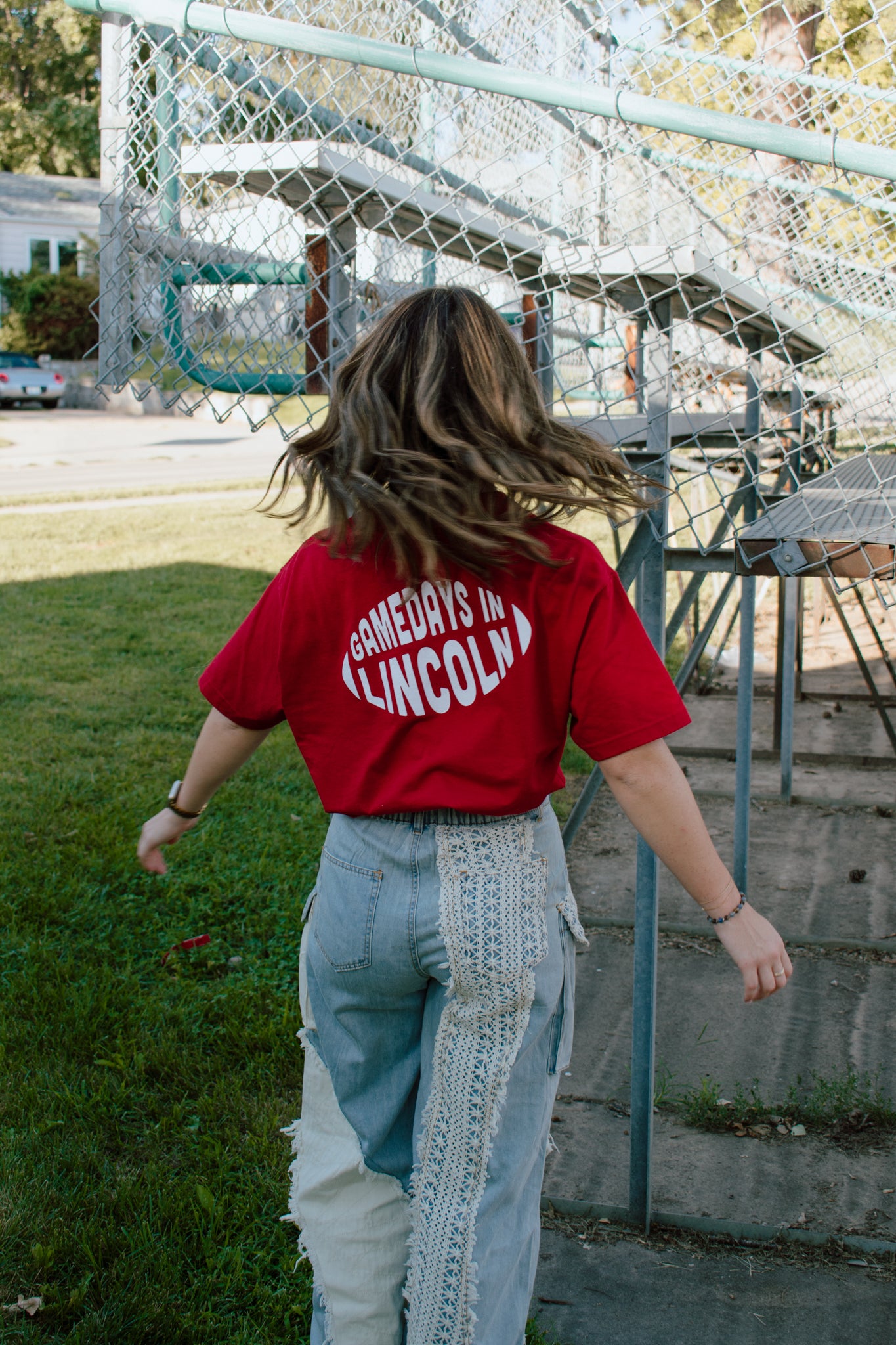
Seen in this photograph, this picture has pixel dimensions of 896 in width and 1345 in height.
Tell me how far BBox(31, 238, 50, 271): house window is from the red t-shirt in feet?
135

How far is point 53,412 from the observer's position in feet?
95.0

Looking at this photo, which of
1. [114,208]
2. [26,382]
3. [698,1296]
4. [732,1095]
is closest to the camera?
[698,1296]

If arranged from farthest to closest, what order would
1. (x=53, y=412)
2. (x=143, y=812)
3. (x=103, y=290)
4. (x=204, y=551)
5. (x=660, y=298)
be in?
1. (x=53, y=412)
2. (x=204, y=551)
3. (x=143, y=812)
4. (x=103, y=290)
5. (x=660, y=298)

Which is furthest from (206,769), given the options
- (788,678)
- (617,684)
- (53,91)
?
(53,91)

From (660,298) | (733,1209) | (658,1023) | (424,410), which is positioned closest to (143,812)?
(658,1023)

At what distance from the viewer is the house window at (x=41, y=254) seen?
3881 centimetres

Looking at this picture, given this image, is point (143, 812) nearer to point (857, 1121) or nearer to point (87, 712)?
point (87, 712)

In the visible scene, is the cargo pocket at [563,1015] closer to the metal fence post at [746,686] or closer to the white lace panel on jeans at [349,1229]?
the white lace panel on jeans at [349,1229]

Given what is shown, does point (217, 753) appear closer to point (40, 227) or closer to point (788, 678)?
point (788, 678)

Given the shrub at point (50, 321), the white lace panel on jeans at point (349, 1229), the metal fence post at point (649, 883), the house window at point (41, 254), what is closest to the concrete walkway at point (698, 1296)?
the metal fence post at point (649, 883)

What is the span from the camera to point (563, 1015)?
179 cm

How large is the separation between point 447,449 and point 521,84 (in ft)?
2.90

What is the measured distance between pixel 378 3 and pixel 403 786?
242 cm

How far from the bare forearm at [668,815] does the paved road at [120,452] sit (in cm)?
1366
